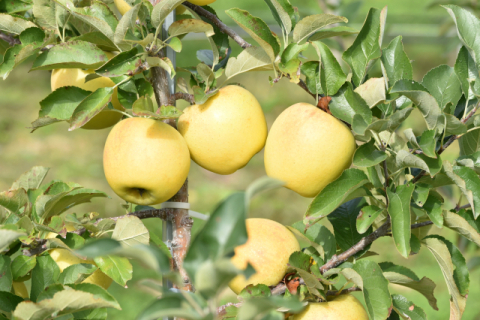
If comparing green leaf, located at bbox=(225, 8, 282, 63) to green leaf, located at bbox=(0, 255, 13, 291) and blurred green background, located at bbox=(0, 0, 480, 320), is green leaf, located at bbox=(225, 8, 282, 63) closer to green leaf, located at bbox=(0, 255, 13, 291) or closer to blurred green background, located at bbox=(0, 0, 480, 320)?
green leaf, located at bbox=(0, 255, 13, 291)

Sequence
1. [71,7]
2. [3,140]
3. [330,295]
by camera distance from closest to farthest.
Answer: [71,7]
[330,295]
[3,140]

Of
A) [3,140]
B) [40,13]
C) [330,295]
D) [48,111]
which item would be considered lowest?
[3,140]

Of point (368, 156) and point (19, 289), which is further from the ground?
point (368, 156)

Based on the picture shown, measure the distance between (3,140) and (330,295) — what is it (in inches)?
98.3

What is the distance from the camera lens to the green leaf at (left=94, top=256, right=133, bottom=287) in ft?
2.10

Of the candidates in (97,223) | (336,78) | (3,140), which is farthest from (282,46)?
(3,140)

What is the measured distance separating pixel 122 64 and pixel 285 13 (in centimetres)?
25

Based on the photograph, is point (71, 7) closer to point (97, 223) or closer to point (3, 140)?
point (97, 223)

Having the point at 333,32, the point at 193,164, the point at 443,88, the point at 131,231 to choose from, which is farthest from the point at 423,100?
the point at 193,164

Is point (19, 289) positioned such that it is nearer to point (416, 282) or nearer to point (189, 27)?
point (189, 27)

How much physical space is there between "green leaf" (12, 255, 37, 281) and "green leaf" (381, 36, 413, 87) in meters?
0.56

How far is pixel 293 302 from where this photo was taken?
33 cm

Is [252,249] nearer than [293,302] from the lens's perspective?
No

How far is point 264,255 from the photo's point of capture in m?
0.71
